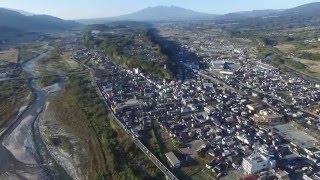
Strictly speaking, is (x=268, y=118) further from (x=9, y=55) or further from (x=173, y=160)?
→ (x=9, y=55)

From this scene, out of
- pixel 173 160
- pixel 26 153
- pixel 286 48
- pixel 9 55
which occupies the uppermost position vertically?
pixel 173 160

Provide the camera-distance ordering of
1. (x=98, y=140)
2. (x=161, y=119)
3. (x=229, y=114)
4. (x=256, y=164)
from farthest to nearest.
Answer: (x=229, y=114) < (x=161, y=119) < (x=98, y=140) < (x=256, y=164)

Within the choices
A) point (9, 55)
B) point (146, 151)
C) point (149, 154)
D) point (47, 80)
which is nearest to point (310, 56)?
point (47, 80)

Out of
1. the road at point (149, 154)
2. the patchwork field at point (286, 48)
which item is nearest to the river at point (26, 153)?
the road at point (149, 154)

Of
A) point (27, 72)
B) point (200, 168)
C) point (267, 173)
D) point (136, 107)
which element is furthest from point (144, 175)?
point (27, 72)

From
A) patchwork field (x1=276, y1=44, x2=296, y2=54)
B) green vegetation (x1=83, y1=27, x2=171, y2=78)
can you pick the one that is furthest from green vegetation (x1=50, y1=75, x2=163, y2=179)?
patchwork field (x1=276, y1=44, x2=296, y2=54)

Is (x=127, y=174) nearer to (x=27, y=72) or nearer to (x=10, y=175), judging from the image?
(x=10, y=175)

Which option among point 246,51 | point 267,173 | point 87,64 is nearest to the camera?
point 267,173
